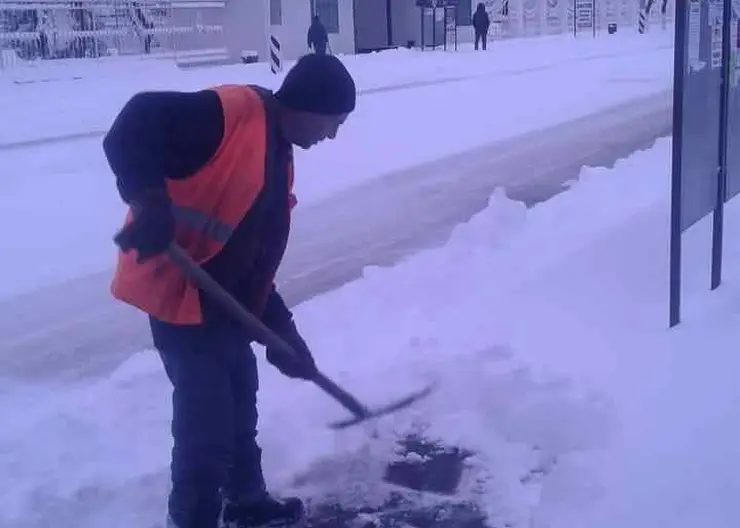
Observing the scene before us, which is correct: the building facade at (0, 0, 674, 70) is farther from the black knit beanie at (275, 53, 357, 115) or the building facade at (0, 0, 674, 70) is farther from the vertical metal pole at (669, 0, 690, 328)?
the black knit beanie at (275, 53, 357, 115)

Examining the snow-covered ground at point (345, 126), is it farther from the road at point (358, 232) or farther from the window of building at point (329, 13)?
the window of building at point (329, 13)

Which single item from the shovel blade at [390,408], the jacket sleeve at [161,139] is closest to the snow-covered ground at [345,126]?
the shovel blade at [390,408]

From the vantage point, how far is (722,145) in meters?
5.55

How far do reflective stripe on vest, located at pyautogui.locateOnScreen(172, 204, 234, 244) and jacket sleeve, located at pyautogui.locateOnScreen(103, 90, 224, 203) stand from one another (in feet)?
0.32

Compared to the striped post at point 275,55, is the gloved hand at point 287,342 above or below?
below

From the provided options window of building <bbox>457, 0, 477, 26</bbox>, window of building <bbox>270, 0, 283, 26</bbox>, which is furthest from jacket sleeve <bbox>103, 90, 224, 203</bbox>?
window of building <bbox>457, 0, 477, 26</bbox>

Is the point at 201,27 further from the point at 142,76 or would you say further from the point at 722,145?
the point at 722,145

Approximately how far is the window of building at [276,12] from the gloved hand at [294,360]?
2815cm

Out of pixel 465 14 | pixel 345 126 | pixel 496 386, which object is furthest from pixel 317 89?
pixel 465 14

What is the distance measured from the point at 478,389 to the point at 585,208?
403 cm

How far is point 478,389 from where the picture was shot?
14.8ft

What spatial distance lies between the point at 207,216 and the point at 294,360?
0.69 m

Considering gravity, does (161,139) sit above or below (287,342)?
above

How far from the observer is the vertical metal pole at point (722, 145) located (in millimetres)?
5391
